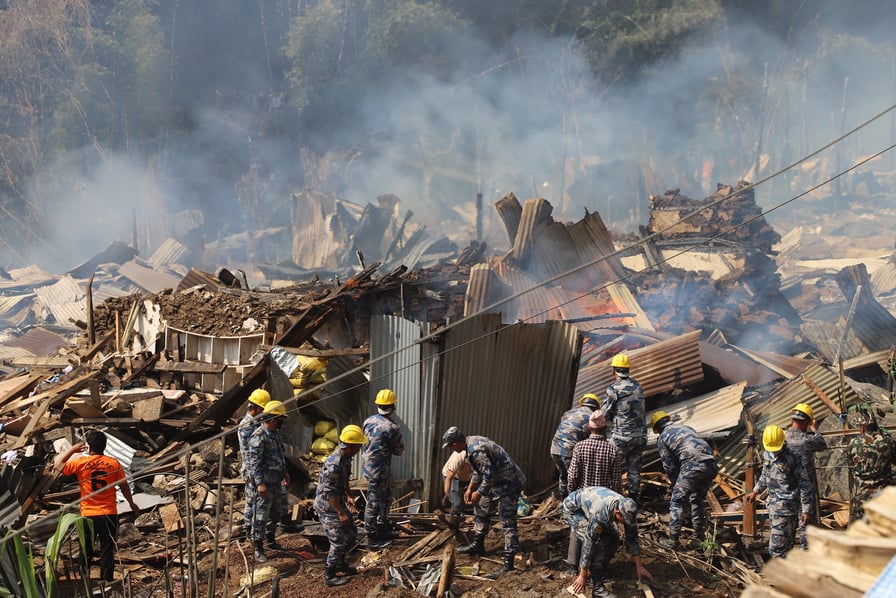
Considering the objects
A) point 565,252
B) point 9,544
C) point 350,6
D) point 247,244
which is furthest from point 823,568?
point 350,6

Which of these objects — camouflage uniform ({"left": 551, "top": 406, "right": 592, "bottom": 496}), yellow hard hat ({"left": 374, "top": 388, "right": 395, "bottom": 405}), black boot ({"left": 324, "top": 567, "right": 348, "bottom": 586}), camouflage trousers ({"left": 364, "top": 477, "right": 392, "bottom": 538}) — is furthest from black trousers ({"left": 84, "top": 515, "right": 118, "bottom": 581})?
camouflage uniform ({"left": 551, "top": 406, "right": 592, "bottom": 496})

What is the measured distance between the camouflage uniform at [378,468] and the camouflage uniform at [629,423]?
2450 mm

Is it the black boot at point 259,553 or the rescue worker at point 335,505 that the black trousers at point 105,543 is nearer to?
the black boot at point 259,553

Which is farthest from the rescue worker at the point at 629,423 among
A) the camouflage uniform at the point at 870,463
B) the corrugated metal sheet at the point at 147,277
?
the corrugated metal sheet at the point at 147,277

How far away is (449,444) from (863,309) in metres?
10.8

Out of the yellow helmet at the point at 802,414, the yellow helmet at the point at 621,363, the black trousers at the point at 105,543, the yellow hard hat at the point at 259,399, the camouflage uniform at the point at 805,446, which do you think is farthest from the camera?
the yellow helmet at the point at 621,363

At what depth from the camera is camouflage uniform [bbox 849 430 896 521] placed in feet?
24.9

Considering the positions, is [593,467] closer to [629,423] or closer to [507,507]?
[507,507]

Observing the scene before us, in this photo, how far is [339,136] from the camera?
1839 inches

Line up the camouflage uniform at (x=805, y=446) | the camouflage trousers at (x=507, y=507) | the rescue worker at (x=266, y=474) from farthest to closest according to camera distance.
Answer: the rescue worker at (x=266, y=474)
the camouflage uniform at (x=805, y=446)
the camouflage trousers at (x=507, y=507)

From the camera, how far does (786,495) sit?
716 cm

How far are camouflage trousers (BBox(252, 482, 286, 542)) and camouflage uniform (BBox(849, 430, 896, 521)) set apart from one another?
5.84 metres

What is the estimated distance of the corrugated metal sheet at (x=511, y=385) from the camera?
8484mm

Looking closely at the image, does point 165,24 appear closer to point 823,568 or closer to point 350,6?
point 350,6
